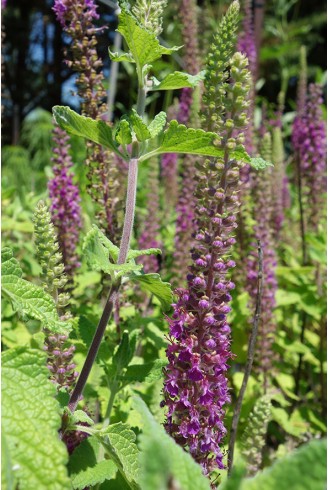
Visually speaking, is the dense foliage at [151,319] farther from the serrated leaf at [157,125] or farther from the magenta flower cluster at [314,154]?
the magenta flower cluster at [314,154]

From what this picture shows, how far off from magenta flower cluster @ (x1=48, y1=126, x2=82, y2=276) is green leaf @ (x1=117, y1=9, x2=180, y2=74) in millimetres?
898

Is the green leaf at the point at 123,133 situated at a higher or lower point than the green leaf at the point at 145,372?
higher

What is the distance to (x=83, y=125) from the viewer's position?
1.06m

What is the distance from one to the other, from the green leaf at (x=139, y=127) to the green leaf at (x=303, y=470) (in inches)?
25.4

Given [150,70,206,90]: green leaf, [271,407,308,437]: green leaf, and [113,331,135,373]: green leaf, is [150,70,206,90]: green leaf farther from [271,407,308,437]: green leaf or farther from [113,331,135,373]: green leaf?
[271,407,308,437]: green leaf

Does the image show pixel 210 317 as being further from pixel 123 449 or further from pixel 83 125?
pixel 83 125

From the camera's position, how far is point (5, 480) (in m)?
0.66

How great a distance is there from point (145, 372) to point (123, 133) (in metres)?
0.49

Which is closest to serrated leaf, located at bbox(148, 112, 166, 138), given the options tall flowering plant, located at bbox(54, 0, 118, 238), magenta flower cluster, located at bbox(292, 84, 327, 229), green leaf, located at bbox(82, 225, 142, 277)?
green leaf, located at bbox(82, 225, 142, 277)

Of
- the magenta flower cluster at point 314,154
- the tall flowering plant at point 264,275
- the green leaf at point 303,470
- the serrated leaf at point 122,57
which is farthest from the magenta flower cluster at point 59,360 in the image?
the magenta flower cluster at point 314,154

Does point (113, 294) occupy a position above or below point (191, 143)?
below

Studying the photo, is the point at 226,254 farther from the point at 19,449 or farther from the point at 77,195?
the point at 77,195

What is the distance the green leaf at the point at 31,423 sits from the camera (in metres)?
0.69

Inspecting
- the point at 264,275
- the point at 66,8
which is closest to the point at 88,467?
the point at 66,8
